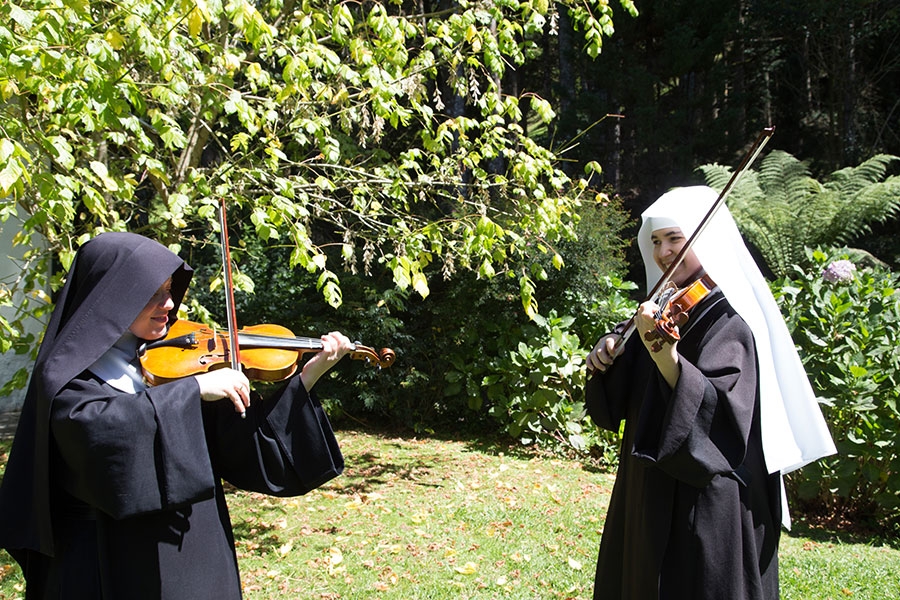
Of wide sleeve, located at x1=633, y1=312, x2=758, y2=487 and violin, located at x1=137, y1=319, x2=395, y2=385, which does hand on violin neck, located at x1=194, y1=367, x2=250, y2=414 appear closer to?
violin, located at x1=137, y1=319, x2=395, y2=385

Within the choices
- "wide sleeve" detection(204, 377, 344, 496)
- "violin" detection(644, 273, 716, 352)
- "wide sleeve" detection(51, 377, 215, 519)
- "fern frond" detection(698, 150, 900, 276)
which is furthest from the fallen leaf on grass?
"fern frond" detection(698, 150, 900, 276)

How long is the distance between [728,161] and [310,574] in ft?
44.3

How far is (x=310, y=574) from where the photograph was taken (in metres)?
4.33

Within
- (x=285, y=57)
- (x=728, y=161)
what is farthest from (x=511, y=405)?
(x=728, y=161)

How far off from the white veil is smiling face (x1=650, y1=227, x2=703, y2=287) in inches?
1.9

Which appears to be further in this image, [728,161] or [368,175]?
[728,161]

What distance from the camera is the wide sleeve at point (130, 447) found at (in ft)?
5.83

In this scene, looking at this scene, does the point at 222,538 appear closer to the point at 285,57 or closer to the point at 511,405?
the point at 285,57

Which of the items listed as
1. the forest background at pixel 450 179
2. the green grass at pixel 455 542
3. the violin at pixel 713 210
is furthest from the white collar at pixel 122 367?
the green grass at pixel 455 542

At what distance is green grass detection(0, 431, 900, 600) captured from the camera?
412 centimetres

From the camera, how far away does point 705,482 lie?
214cm

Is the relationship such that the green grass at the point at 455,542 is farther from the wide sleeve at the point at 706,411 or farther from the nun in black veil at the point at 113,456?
the nun in black veil at the point at 113,456

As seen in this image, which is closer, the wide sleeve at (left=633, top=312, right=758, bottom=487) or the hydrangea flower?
the wide sleeve at (left=633, top=312, right=758, bottom=487)

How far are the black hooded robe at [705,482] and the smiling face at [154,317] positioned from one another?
144 cm
